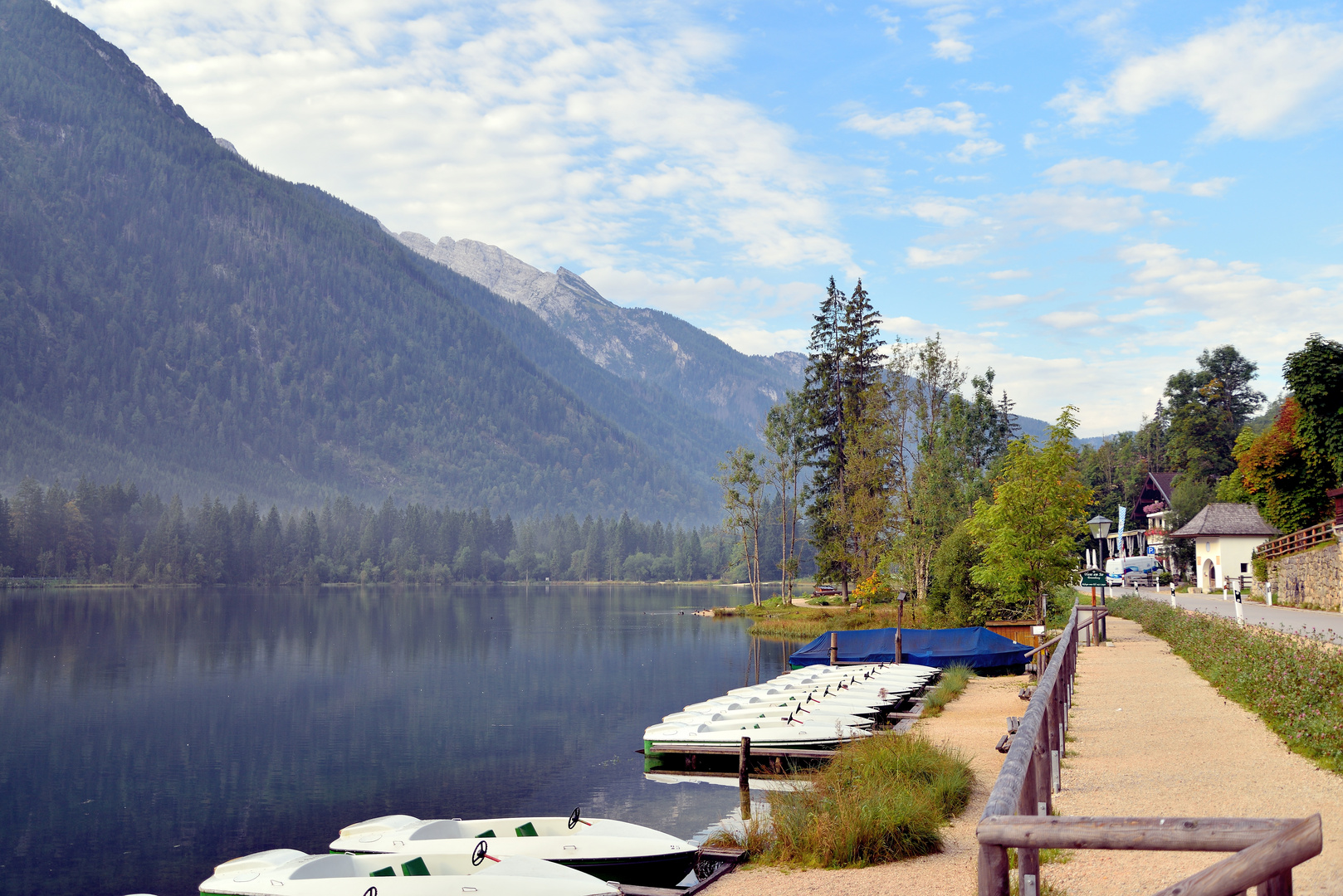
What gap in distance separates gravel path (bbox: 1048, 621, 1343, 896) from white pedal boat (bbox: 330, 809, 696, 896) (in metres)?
5.74

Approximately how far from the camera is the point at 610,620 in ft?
280

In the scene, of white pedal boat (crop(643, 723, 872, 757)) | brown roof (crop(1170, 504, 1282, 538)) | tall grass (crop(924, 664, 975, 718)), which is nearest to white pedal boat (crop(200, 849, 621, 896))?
white pedal boat (crop(643, 723, 872, 757))

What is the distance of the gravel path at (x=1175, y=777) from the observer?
30.3 ft

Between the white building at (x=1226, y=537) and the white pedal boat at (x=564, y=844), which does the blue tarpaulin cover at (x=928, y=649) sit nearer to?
the white pedal boat at (x=564, y=844)

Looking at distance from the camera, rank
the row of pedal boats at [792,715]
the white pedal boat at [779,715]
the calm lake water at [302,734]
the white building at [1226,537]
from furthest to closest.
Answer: the white building at [1226,537] → the white pedal boat at [779,715] → the row of pedal boats at [792,715] → the calm lake water at [302,734]

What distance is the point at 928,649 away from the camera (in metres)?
39.7

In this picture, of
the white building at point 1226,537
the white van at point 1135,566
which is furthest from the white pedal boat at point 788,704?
the white van at point 1135,566

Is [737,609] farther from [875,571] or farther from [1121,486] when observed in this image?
[1121,486]

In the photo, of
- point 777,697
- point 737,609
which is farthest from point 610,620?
point 777,697

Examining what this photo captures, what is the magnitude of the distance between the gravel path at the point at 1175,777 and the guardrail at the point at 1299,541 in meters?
30.8

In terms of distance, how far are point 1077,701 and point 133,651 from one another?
52527 millimetres

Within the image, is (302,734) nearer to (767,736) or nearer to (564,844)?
(767,736)

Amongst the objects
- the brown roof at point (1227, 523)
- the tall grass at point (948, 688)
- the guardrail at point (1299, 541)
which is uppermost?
the brown roof at point (1227, 523)

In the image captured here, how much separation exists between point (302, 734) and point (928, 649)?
76.7 ft
